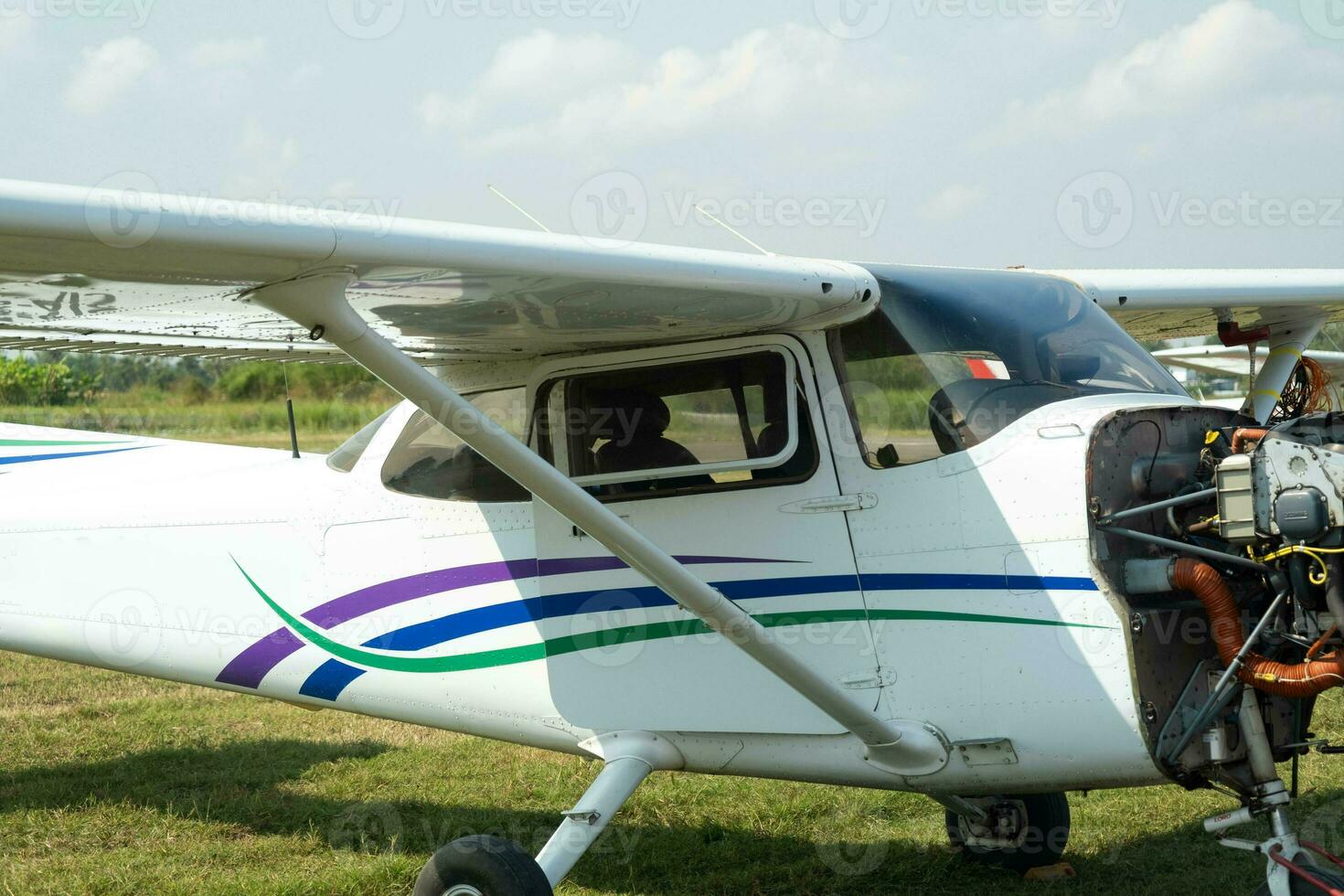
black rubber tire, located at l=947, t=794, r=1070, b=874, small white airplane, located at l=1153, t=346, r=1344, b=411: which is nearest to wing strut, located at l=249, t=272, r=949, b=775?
black rubber tire, located at l=947, t=794, r=1070, b=874

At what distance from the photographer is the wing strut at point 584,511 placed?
3.57 m

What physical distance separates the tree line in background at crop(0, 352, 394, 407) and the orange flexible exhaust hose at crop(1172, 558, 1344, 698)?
21169 mm

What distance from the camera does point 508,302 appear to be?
414 cm

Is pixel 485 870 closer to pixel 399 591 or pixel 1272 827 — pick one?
pixel 399 591

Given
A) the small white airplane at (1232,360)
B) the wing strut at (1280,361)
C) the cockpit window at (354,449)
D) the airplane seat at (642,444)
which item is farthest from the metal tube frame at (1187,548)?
the wing strut at (1280,361)

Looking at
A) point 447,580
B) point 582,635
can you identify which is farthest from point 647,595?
point 447,580

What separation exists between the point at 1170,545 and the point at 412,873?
3319 mm

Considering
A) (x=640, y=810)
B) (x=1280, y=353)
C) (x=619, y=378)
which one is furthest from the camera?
(x=1280, y=353)

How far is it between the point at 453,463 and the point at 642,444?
864 millimetres

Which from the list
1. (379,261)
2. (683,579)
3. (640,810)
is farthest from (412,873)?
(379,261)

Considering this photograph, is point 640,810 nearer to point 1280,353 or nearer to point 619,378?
point 619,378

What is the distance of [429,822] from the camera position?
6.14 m

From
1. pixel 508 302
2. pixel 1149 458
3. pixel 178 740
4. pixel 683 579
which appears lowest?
pixel 178 740

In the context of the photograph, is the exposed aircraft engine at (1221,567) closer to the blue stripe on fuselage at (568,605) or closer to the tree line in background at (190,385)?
the blue stripe on fuselage at (568,605)
